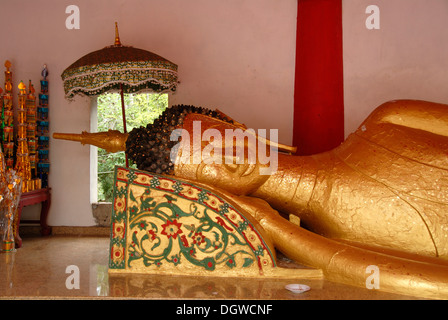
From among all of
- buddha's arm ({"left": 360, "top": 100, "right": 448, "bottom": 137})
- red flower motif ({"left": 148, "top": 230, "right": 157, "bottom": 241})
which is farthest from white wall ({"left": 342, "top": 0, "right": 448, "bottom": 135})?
red flower motif ({"left": 148, "top": 230, "right": 157, "bottom": 241})

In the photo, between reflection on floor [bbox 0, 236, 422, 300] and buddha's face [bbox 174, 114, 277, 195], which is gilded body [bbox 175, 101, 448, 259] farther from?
reflection on floor [bbox 0, 236, 422, 300]

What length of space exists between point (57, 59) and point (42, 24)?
31cm

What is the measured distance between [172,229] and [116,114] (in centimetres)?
267

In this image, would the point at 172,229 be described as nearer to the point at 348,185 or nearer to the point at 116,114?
the point at 348,185

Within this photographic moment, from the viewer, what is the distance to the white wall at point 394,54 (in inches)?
139

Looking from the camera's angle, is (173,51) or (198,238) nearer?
(198,238)

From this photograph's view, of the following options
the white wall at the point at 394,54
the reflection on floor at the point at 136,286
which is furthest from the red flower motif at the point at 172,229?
the white wall at the point at 394,54

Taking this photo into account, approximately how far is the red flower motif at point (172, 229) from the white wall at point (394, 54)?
208cm

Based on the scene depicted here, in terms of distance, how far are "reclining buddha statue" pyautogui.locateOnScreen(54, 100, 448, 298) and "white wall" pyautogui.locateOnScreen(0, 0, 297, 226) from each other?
1484 mm

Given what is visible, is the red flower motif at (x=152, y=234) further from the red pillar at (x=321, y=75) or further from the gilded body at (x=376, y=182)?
the red pillar at (x=321, y=75)

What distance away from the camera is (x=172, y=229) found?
1893 mm

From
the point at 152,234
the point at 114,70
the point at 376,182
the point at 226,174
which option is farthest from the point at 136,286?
the point at 114,70

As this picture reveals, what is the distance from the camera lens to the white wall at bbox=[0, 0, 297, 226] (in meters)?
3.61

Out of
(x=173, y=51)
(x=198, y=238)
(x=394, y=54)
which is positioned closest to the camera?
(x=198, y=238)
